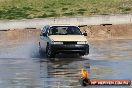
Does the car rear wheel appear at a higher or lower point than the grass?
Answer: higher

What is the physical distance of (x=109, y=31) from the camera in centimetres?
5034

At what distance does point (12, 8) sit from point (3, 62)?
42395mm

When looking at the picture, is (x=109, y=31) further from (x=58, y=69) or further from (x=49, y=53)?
(x=58, y=69)

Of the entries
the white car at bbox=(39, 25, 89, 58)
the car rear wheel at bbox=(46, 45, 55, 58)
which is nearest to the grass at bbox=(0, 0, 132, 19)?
the car rear wheel at bbox=(46, 45, 55, 58)

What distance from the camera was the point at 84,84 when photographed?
54.0ft

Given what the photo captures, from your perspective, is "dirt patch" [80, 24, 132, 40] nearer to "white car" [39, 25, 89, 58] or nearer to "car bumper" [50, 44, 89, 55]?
"white car" [39, 25, 89, 58]

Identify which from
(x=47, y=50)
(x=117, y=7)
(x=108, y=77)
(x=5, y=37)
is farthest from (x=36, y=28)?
(x=108, y=77)

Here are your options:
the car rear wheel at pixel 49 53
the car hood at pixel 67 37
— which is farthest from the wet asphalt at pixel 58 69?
the car hood at pixel 67 37

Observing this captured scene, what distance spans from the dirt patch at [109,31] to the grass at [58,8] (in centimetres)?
811

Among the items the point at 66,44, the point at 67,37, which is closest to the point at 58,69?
the point at 66,44

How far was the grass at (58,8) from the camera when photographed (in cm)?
6034

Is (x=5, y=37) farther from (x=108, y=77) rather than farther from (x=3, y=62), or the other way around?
(x=108, y=77)

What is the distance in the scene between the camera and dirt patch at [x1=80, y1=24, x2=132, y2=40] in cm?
4906

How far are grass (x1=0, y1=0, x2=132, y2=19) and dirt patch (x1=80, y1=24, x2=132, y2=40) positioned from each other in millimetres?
8115
